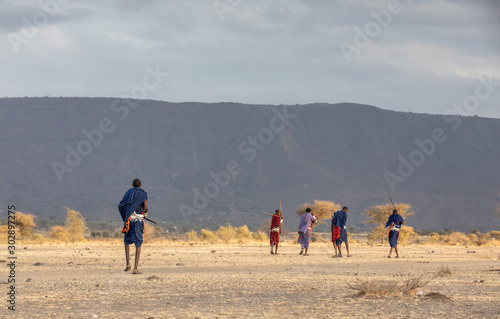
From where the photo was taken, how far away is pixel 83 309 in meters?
10.8

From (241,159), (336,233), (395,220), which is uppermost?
(241,159)

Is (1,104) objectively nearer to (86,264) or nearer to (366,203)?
(366,203)

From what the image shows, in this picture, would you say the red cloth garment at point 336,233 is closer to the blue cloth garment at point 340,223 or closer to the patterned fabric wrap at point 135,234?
the blue cloth garment at point 340,223

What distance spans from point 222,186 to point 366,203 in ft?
73.7

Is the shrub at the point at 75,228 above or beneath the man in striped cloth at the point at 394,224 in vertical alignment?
beneath

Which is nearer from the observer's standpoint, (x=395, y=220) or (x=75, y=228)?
(x=395, y=220)

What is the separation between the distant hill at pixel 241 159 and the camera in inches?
3989

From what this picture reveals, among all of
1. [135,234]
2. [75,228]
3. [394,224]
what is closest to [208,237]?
[75,228]

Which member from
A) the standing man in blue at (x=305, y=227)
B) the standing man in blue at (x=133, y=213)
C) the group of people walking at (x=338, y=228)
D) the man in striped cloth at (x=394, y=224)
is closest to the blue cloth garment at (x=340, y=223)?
the group of people walking at (x=338, y=228)

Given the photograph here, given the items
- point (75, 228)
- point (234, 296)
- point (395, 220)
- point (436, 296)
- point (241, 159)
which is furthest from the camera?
point (241, 159)

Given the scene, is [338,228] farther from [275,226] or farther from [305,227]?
[275,226]

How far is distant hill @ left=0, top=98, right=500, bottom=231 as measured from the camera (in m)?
101

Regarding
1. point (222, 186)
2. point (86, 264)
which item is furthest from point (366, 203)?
point (86, 264)

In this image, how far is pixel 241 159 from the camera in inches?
4523
